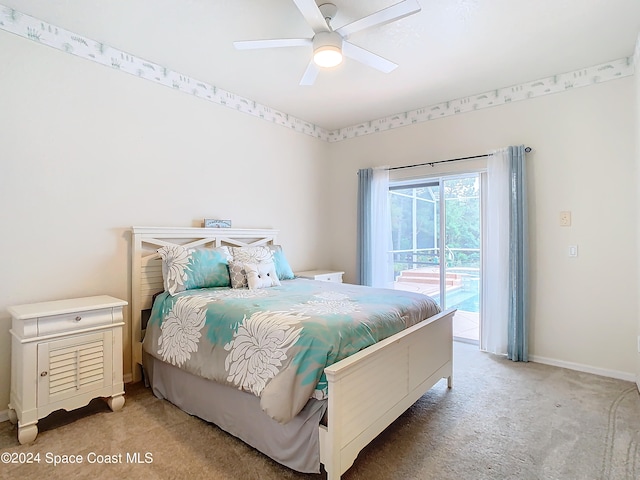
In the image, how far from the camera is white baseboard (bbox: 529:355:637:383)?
2.85 metres

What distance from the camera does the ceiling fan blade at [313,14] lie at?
184cm

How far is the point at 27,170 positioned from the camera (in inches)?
92.0

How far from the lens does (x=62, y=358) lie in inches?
82.8

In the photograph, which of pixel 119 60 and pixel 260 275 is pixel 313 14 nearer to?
pixel 119 60

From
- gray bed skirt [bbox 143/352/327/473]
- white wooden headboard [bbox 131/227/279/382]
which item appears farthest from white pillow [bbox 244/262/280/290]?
gray bed skirt [bbox 143/352/327/473]

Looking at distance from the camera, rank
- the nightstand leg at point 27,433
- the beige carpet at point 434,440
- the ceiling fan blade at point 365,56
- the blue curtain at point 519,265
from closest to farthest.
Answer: the beige carpet at point 434,440
the nightstand leg at point 27,433
the ceiling fan blade at point 365,56
the blue curtain at point 519,265

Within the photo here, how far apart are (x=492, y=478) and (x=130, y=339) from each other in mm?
2682

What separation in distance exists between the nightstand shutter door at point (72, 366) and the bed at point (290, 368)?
0.34 m

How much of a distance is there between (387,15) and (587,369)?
10.9 feet

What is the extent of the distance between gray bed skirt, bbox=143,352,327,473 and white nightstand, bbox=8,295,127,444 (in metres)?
0.36

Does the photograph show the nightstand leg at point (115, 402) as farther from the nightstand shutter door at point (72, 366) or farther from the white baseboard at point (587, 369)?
the white baseboard at point (587, 369)

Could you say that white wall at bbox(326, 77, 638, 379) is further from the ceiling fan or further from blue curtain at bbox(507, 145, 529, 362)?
the ceiling fan

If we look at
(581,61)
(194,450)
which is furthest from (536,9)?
(194,450)

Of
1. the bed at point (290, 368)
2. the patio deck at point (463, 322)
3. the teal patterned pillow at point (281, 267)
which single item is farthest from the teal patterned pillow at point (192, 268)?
the patio deck at point (463, 322)
